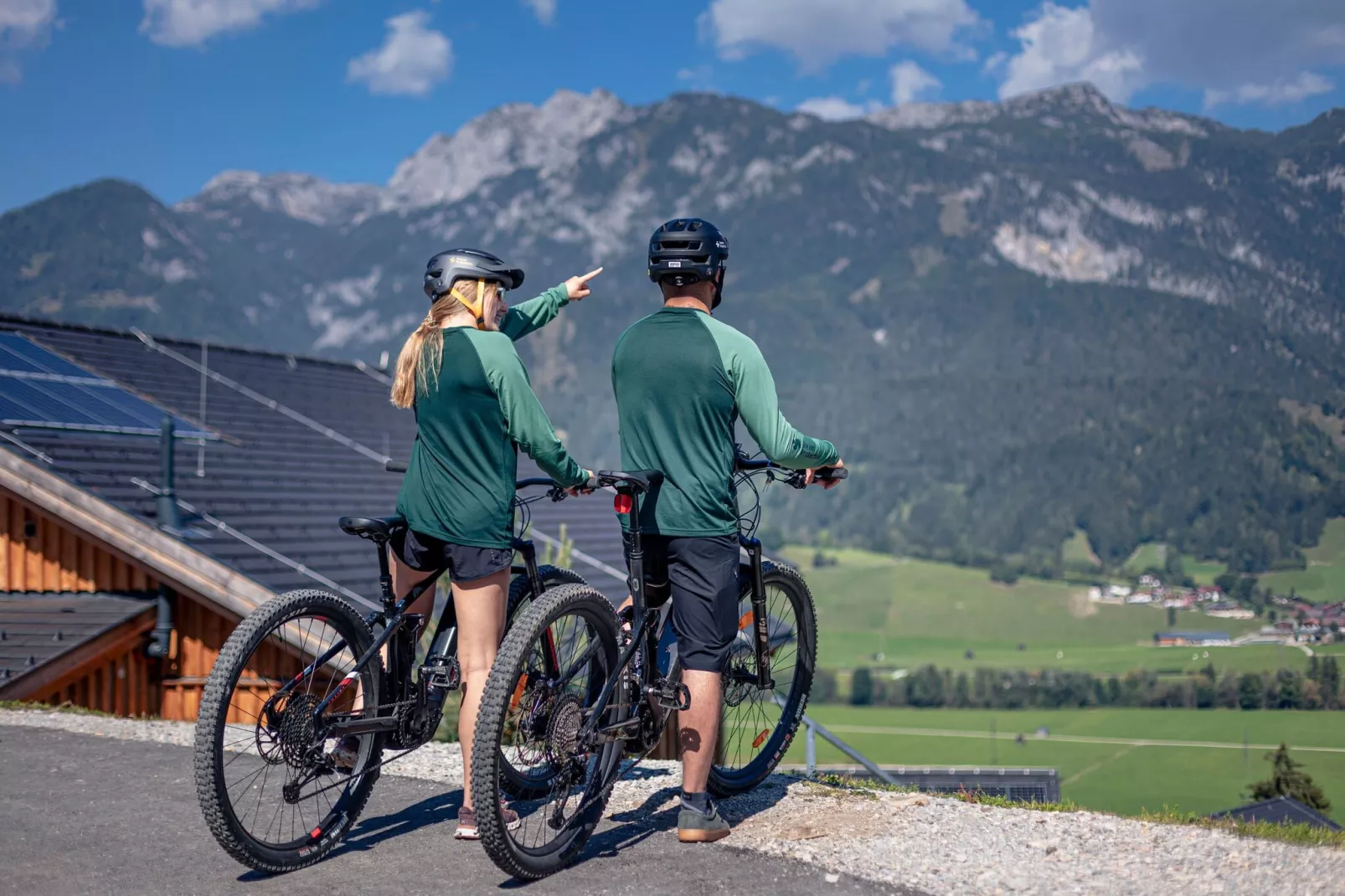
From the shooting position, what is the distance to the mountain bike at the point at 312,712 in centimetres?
392

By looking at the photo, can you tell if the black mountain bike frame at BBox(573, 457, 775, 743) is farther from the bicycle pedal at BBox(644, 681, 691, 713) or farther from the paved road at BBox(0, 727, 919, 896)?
the paved road at BBox(0, 727, 919, 896)

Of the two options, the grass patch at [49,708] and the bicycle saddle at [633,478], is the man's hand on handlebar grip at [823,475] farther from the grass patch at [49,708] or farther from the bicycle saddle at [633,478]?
the grass patch at [49,708]

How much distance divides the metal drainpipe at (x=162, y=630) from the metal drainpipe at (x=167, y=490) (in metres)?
0.78

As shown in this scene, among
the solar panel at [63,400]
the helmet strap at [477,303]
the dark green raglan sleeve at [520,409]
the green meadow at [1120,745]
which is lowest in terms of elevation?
the green meadow at [1120,745]

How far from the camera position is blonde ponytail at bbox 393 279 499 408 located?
436 centimetres

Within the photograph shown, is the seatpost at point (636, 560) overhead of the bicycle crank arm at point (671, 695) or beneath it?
overhead

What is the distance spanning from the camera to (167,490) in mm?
13102

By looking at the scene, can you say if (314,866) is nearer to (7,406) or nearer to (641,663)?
(641,663)

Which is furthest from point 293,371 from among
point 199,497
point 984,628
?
point 984,628

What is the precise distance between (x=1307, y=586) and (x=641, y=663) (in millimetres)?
87433

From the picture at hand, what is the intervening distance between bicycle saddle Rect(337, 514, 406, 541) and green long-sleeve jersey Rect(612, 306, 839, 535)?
838 millimetres

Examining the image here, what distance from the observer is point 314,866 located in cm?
428

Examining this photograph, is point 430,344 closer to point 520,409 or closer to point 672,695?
point 520,409

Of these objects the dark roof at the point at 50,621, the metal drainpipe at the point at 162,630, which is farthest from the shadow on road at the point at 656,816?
the metal drainpipe at the point at 162,630
